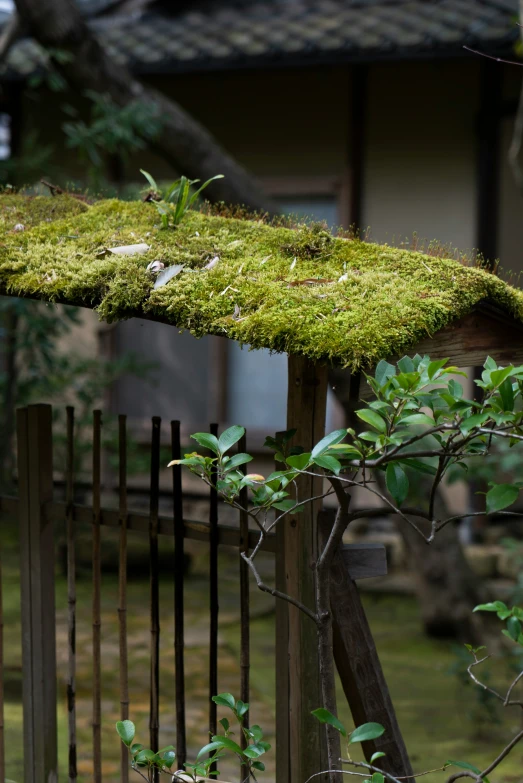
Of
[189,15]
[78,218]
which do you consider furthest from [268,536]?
[189,15]

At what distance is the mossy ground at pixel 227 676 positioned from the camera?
4383 millimetres

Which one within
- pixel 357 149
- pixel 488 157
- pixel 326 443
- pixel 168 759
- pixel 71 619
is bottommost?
pixel 168 759

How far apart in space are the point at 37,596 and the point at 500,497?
1.74m

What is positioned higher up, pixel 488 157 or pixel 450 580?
pixel 488 157

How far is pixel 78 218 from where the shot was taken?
2.53m

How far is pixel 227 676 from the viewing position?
17.4 feet

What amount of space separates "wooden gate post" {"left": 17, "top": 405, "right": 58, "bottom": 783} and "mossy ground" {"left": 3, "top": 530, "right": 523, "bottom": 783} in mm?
1133

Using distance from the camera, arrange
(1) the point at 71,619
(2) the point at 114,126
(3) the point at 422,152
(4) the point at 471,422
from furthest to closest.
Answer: (3) the point at 422,152 < (2) the point at 114,126 < (1) the point at 71,619 < (4) the point at 471,422

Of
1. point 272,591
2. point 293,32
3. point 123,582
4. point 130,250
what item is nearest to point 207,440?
point 272,591

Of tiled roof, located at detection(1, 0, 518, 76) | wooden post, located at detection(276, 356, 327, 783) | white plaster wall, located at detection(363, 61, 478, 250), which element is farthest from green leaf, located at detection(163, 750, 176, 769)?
tiled roof, located at detection(1, 0, 518, 76)

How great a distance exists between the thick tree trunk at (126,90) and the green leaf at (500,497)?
11.7 ft

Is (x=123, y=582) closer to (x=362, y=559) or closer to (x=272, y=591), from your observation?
(x=362, y=559)

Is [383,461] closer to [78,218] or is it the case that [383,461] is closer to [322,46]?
[78,218]

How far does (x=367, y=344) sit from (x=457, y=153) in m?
5.61
